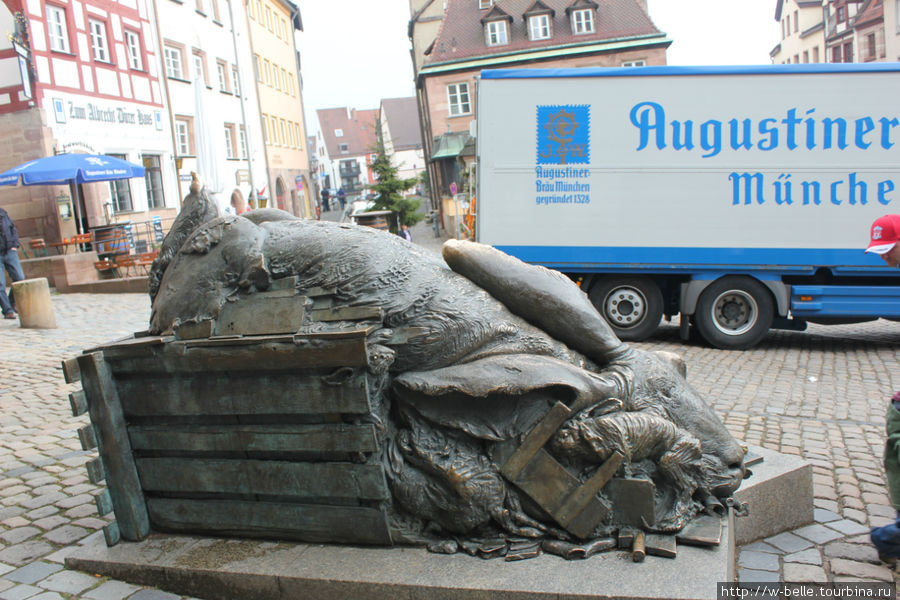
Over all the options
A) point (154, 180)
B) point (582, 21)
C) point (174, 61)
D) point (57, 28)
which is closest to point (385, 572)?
point (57, 28)

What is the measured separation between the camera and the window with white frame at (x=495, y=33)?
37469mm

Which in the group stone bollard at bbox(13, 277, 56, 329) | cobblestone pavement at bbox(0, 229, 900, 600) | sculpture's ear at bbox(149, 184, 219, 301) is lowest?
cobblestone pavement at bbox(0, 229, 900, 600)

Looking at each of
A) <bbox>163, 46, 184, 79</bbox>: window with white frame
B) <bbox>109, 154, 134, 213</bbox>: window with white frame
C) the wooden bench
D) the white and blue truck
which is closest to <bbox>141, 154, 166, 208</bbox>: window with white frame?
<bbox>109, 154, 134, 213</bbox>: window with white frame

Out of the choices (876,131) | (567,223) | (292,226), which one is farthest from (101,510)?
(876,131)

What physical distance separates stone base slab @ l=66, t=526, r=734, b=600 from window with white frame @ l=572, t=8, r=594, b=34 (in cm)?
3698

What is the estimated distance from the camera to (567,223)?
30.4 ft

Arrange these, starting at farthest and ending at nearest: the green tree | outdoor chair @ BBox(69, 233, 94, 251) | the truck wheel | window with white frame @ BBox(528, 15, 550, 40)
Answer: window with white frame @ BBox(528, 15, 550, 40) < the green tree < outdoor chair @ BBox(69, 233, 94, 251) < the truck wheel

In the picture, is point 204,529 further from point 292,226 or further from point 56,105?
point 56,105

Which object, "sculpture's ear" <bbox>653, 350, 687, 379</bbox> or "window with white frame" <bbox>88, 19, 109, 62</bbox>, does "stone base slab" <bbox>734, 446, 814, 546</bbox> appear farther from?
"window with white frame" <bbox>88, 19, 109, 62</bbox>

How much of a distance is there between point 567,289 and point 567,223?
20.1ft

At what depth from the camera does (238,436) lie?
123 inches

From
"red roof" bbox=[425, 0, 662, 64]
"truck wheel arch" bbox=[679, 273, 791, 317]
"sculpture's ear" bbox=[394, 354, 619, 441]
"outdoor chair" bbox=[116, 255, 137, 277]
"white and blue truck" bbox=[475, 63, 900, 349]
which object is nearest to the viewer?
"sculpture's ear" bbox=[394, 354, 619, 441]

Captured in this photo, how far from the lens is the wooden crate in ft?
9.69

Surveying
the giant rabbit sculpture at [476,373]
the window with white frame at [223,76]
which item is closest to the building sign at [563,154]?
the giant rabbit sculpture at [476,373]
